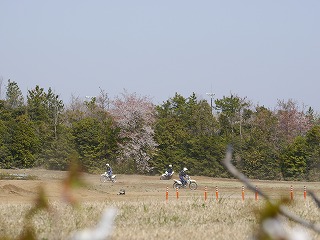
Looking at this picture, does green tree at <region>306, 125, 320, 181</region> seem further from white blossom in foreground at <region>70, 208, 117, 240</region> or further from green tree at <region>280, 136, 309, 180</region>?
white blossom in foreground at <region>70, 208, 117, 240</region>

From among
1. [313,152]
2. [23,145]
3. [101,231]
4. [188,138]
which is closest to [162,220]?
[101,231]

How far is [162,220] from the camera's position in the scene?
42.3ft

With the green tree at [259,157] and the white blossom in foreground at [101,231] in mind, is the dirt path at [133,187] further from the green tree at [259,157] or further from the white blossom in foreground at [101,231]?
the white blossom in foreground at [101,231]

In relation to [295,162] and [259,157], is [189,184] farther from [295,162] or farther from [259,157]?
[295,162]

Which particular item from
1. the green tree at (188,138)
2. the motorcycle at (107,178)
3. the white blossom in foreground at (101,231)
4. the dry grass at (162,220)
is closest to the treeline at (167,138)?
the green tree at (188,138)

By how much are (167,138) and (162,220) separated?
41.2 metres

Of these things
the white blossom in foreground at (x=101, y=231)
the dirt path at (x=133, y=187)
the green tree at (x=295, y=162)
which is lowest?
the white blossom in foreground at (x=101, y=231)

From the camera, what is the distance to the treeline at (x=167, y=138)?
50.7m

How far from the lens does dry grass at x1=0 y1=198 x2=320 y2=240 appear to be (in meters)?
9.61

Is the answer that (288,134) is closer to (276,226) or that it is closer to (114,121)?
(114,121)

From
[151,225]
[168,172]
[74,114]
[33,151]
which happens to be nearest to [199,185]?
[168,172]

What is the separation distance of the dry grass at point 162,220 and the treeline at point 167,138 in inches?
1308

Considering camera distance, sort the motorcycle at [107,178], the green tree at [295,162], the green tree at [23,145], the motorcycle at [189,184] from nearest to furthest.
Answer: the motorcycle at [189,184]
the motorcycle at [107,178]
the green tree at [295,162]
the green tree at [23,145]

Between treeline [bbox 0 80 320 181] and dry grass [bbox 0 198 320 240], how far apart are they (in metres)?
33.2
